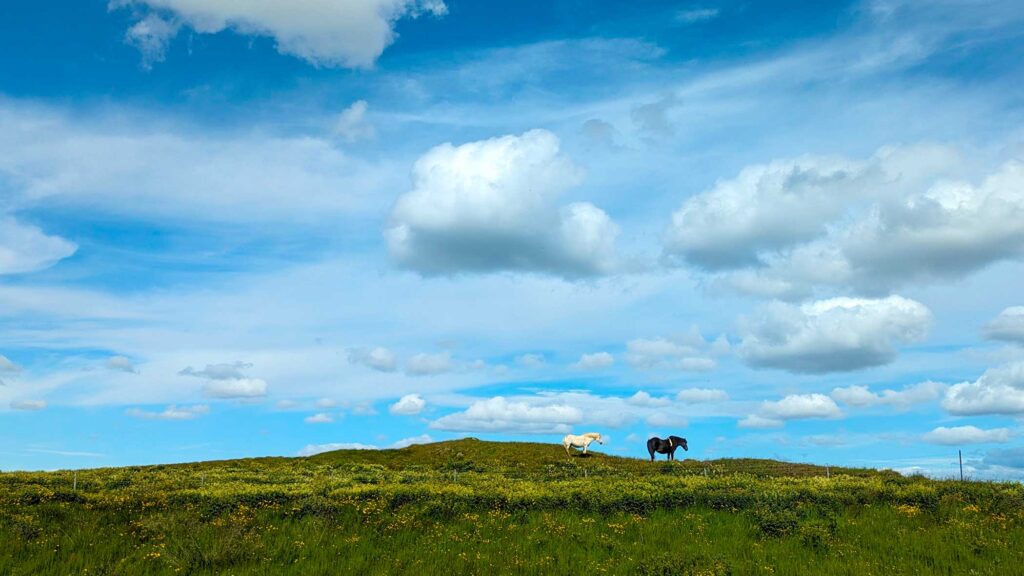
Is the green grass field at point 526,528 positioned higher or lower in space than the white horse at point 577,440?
lower

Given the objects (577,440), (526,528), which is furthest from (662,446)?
(526,528)

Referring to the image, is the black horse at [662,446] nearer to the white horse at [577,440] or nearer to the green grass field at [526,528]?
the white horse at [577,440]

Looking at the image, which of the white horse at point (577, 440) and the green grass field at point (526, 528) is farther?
the white horse at point (577, 440)

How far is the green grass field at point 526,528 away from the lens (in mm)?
21938

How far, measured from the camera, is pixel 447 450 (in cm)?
6594

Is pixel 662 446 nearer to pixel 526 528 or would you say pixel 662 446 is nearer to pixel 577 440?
pixel 577 440

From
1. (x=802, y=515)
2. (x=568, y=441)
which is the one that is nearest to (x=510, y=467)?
(x=568, y=441)

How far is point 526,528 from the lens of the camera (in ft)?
86.6

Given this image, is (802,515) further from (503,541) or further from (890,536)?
(503,541)

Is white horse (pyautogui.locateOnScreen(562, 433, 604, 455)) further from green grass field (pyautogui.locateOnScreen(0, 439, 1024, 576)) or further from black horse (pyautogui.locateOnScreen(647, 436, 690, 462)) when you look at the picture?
green grass field (pyautogui.locateOnScreen(0, 439, 1024, 576))

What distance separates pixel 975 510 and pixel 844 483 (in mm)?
A: 7240

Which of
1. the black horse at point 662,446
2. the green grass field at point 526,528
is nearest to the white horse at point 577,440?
the black horse at point 662,446

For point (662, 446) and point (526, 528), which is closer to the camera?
point (526, 528)

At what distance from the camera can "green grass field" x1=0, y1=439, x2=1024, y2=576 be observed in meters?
21.9
